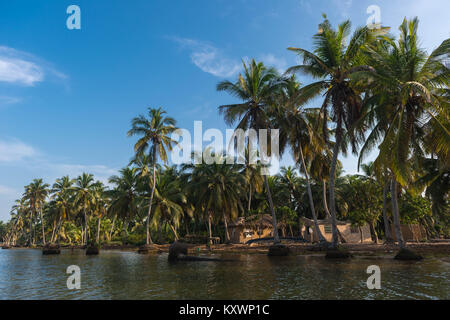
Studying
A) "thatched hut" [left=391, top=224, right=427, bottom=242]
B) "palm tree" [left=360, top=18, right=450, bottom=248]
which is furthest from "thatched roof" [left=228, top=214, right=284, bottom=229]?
"palm tree" [left=360, top=18, right=450, bottom=248]

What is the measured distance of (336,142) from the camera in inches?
748

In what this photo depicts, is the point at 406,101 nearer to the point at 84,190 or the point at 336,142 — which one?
the point at 336,142

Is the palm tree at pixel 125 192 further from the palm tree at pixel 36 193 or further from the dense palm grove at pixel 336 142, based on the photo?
the palm tree at pixel 36 193

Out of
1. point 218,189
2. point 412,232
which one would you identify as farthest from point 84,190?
point 412,232

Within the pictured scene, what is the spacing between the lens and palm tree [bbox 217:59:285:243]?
23547mm

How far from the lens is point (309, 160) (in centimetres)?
2589

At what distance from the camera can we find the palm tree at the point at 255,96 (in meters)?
23.5

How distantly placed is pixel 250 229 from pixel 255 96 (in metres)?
19.1

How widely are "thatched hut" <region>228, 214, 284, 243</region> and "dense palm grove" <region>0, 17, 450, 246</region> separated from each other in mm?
1647

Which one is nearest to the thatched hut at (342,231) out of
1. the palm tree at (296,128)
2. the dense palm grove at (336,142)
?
the dense palm grove at (336,142)

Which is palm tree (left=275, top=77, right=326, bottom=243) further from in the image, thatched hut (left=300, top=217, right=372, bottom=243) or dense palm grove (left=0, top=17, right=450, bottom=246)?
thatched hut (left=300, top=217, right=372, bottom=243)

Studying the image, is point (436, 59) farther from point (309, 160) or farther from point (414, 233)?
point (414, 233)

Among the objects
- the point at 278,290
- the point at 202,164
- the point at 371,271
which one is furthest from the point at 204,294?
the point at 202,164
